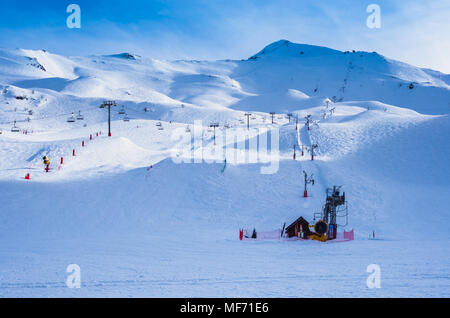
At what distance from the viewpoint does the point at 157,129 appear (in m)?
48.5

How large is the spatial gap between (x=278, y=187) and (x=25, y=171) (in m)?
20.5

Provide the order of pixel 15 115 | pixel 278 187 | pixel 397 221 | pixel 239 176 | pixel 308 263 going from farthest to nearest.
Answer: pixel 15 115
pixel 239 176
pixel 278 187
pixel 397 221
pixel 308 263

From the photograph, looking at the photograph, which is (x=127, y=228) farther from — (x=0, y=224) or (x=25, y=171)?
(x=25, y=171)

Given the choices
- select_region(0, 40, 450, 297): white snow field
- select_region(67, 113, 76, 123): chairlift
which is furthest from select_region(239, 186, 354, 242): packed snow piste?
select_region(67, 113, 76, 123): chairlift

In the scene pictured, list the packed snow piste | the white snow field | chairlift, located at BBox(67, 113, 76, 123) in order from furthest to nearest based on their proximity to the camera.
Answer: chairlift, located at BBox(67, 113, 76, 123), the packed snow piste, the white snow field

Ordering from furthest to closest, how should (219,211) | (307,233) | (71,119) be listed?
(71,119)
(219,211)
(307,233)

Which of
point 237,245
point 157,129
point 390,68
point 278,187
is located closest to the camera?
point 237,245

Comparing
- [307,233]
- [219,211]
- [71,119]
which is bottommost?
[307,233]

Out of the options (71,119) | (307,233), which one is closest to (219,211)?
(307,233)

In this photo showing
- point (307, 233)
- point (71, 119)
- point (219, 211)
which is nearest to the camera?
point (307, 233)

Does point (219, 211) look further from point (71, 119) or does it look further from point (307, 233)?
point (71, 119)

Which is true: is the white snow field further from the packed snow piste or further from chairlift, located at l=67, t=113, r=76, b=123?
chairlift, located at l=67, t=113, r=76, b=123

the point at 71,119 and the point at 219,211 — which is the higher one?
the point at 71,119

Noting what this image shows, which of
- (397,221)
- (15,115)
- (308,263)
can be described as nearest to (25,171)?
(308,263)
